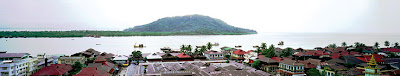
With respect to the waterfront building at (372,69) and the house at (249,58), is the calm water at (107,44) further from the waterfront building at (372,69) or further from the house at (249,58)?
the waterfront building at (372,69)

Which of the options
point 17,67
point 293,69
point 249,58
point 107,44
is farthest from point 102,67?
point 107,44

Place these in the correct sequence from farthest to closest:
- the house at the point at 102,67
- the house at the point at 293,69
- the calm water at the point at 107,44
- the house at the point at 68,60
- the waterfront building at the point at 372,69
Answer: the calm water at the point at 107,44
the house at the point at 68,60
the house at the point at 102,67
the house at the point at 293,69
the waterfront building at the point at 372,69

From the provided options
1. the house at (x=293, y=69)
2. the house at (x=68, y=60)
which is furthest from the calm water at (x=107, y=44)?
the house at (x=293, y=69)

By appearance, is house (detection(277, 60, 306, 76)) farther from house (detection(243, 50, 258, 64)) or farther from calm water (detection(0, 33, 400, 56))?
calm water (detection(0, 33, 400, 56))

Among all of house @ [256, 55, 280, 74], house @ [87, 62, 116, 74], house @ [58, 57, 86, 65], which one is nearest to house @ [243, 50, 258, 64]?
house @ [256, 55, 280, 74]

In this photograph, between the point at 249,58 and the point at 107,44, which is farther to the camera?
the point at 107,44

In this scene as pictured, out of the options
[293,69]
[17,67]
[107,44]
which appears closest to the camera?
[17,67]

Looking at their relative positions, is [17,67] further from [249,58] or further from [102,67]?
[249,58]

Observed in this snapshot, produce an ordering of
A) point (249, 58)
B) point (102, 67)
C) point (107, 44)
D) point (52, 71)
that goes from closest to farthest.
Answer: point (52, 71) → point (102, 67) → point (249, 58) → point (107, 44)

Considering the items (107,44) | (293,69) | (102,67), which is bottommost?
(107,44)

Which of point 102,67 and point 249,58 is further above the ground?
point 249,58

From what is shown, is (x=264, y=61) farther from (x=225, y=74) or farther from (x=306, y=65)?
(x=225, y=74)
